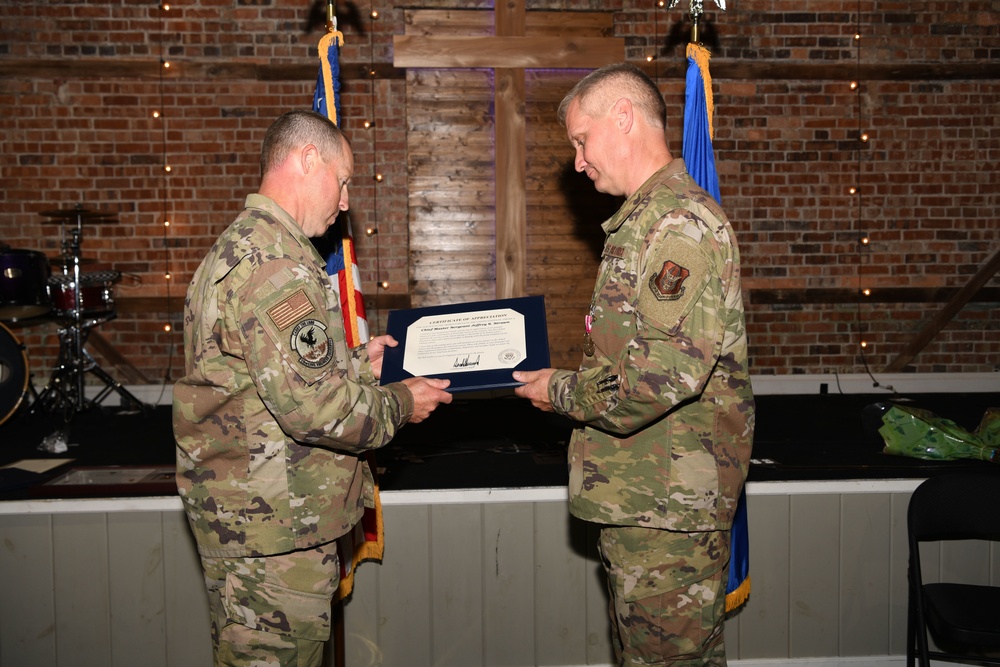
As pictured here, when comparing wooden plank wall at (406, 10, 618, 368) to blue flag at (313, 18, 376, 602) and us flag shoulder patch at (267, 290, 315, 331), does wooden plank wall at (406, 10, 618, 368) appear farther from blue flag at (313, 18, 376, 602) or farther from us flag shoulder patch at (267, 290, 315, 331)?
us flag shoulder patch at (267, 290, 315, 331)

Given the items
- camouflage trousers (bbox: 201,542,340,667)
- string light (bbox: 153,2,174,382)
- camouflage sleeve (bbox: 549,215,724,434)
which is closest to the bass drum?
string light (bbox: 153,2,174,382)

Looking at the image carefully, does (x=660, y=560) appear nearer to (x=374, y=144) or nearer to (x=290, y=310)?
(x=290, y=310)

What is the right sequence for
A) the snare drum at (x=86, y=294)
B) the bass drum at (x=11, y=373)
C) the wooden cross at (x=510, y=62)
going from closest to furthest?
1. the bass drum at (x=11, y=373)
2. the snare drum at (x=86, y=294)
3. the wooden cross at (x=510, y=62)

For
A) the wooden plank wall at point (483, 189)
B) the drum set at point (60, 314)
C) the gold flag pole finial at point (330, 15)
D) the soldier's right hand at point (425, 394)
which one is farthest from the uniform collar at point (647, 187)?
the drum set at point (60, 314)

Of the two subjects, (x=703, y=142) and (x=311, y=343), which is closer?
(x=311, y=343)

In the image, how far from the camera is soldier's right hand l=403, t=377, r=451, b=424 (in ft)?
6.58

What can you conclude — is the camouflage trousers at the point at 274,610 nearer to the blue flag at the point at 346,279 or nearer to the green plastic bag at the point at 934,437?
the blue flag at the point at 346,279

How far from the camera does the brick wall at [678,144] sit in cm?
544

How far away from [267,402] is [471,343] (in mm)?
697

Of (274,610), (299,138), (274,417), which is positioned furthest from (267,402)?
(299,138)

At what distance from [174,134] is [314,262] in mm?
4387

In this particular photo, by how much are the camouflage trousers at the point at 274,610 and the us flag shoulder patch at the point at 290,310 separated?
0.55m

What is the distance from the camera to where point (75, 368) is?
4.99 meters

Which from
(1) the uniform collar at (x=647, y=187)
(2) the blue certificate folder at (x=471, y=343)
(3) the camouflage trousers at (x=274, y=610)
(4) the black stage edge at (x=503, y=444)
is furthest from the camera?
(4) the black stage edge at (x=503, y=444)
